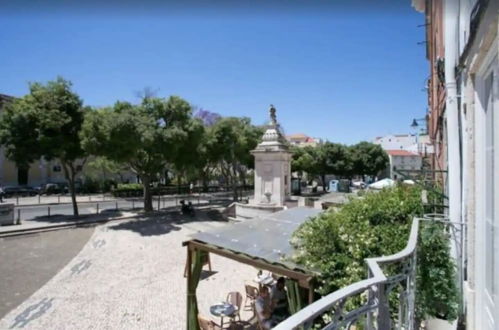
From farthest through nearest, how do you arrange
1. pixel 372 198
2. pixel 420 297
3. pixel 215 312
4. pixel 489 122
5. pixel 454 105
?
1. pixel 215 312
2. pixel 372 198
3. pixel 454 105
4. pixel 420 297
5. pixel 489 122

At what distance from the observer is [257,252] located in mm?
5707

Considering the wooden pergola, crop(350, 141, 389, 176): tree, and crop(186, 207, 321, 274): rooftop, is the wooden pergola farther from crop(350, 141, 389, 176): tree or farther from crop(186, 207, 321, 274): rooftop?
crop(350, 141, 389, 176): tree

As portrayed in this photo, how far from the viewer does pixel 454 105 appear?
4531 mm

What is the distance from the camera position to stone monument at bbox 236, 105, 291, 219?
59.0 ft

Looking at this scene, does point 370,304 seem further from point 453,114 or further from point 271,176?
point 271,176

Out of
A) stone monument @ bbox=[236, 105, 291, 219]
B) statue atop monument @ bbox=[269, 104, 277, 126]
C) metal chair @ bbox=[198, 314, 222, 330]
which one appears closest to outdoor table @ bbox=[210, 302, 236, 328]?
metal chair @ bbox=[198, 314, 222, 330]

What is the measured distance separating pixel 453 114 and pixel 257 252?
12.0 feet

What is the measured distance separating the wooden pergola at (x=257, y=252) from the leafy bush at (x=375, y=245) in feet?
0.84

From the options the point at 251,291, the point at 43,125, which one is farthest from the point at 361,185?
the point at 43,125

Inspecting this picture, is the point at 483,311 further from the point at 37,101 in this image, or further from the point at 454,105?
the point at 37,101

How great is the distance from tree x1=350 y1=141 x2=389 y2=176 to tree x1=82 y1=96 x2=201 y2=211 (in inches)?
1177

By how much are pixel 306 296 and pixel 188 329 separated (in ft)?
8.55

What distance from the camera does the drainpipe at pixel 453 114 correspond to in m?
4.04

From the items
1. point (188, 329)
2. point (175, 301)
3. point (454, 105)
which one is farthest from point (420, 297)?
point (175, 301)
